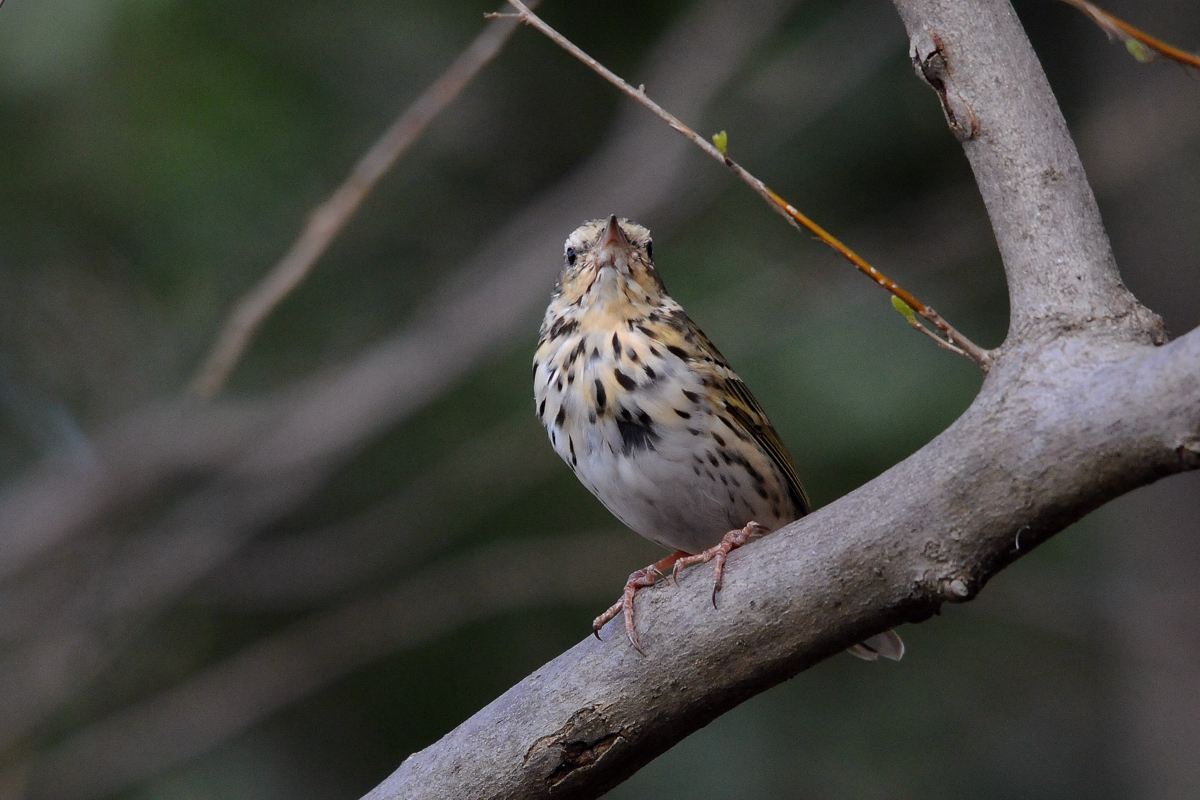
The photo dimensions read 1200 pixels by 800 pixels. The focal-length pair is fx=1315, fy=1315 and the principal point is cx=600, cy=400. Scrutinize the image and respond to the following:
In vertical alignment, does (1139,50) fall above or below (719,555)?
above

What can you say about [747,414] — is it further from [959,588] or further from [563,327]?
[959,588]

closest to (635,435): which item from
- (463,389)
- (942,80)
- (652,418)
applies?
(652,418)

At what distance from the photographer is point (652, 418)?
3709mm

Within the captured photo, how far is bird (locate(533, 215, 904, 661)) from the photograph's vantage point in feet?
12.2

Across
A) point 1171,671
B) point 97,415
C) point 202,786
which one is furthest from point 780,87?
point 202,786

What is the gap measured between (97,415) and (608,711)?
15.1 feet

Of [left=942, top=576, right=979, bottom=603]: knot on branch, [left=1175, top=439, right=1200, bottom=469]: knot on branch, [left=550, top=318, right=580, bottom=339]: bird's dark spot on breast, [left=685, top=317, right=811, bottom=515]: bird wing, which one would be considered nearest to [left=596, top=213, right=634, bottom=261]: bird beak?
[left=550, top=318, right=580, bottom=339]: bird's dark spot on breast

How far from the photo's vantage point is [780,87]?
21.5 feet

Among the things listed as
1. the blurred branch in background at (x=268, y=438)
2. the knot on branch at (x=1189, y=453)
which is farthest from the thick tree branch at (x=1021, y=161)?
the blurred branch in background at (x=268, y=438)

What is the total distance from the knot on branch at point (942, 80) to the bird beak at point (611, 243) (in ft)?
4.81

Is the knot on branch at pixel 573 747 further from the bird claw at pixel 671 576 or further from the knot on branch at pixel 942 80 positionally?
the knot on branch at pixel 942 80

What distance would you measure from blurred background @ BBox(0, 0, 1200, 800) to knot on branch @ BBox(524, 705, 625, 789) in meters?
3.05

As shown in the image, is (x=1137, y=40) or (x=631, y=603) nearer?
(x=1137, y=40)

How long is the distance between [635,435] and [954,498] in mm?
1480
